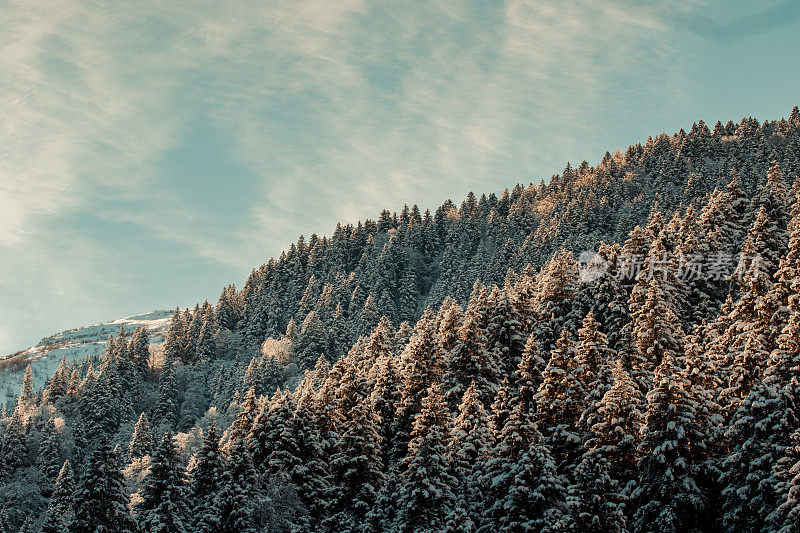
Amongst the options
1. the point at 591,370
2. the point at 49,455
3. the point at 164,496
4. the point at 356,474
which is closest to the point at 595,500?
the point at 591,370

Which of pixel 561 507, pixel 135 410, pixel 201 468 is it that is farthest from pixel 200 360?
pixel 561 507

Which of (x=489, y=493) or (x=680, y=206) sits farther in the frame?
(x=680, y=206)

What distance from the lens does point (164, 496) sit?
43.8 metres

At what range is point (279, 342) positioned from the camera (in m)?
128

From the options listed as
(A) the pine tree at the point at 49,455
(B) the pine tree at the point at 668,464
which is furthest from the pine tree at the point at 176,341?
(B) the pine tree at the point at 668,464

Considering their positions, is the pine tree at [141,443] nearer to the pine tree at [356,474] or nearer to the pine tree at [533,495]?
the pine tree at [356,474]

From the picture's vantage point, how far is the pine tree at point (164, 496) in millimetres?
42781

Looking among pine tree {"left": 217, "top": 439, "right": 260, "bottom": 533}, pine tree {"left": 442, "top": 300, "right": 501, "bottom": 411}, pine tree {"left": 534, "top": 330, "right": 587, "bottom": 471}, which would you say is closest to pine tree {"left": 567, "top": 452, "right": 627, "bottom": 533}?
pine tree {"left": 534, "top": 330, "right": 587, "bottom": 471}

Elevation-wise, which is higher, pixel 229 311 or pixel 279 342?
pixel 229 311

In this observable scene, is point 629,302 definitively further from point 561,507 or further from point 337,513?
point 337,513

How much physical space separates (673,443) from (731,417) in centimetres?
496

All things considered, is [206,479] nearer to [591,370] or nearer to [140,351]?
[591,370]

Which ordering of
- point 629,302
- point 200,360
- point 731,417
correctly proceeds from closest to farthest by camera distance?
1. point 731,417
2. point 629,302
3. point 200,360

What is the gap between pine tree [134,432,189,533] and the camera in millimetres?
42781
